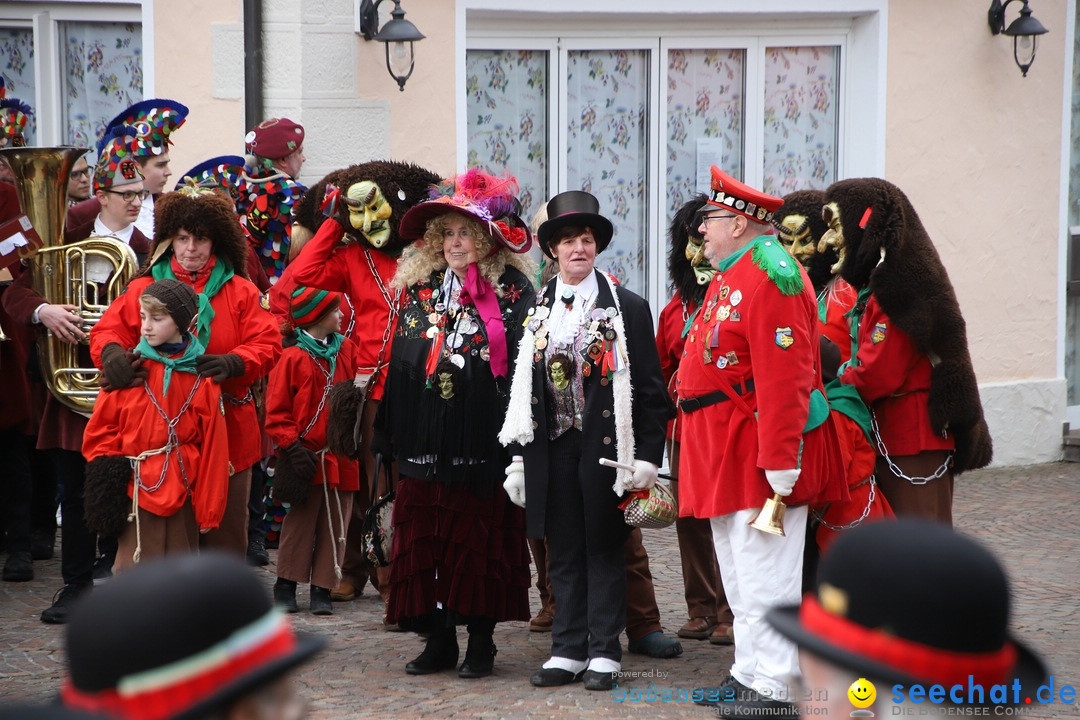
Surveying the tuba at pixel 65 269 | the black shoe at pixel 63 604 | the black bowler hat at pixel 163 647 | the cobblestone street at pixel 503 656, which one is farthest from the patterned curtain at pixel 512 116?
the black bowler hat at pixel 163 647

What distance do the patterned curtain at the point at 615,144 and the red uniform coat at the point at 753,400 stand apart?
4.56m

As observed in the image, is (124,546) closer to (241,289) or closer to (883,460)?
(241,289)

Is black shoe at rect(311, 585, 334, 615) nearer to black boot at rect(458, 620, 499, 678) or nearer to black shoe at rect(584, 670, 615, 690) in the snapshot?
black boot at rect(458, 620, 499, 678)

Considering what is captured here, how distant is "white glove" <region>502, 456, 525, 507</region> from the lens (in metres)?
5.35

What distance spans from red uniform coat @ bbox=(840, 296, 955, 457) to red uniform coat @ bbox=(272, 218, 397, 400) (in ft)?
7.38

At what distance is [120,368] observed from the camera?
5.54 metres

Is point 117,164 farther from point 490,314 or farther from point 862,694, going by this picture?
point 862,694

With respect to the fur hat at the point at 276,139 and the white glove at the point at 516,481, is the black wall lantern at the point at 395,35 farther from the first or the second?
the white glove at the point at 516,481

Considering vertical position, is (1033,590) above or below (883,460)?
below

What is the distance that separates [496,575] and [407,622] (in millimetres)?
462

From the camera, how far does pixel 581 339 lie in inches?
209

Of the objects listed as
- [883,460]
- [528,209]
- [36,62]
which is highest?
[36,62]

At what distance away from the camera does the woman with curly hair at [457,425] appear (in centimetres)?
539

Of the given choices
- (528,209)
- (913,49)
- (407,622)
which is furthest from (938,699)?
(913,49)
